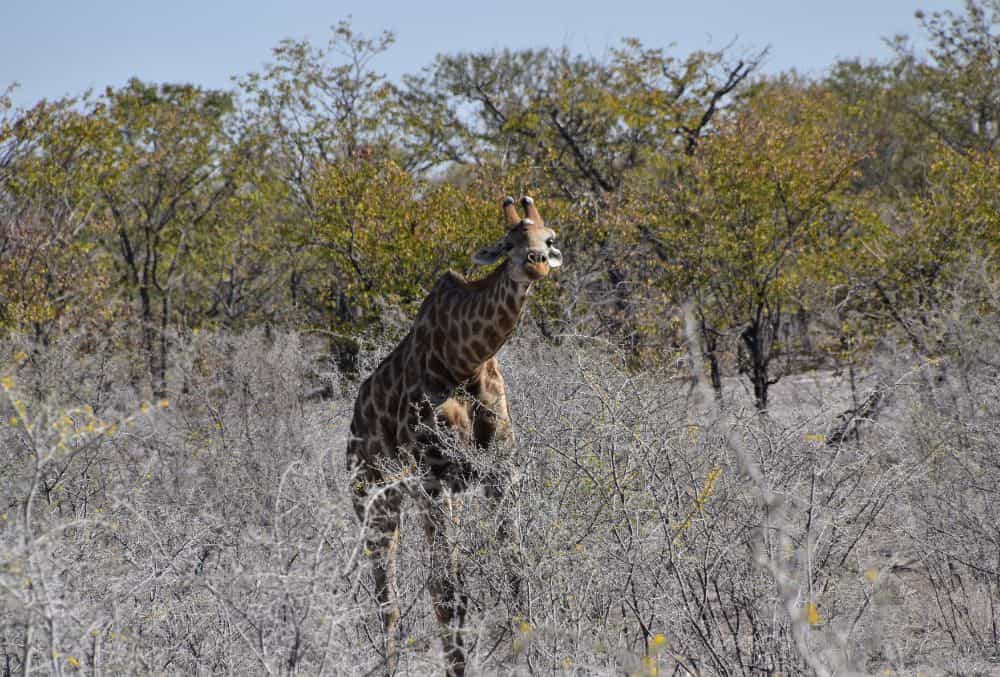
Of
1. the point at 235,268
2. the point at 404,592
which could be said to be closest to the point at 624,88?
the point at 235,268

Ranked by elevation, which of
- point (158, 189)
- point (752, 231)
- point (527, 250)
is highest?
point (158, 189)

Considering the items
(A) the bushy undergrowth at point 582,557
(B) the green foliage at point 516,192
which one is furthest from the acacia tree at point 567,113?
(A) the bushy undergrowth at point 582,557

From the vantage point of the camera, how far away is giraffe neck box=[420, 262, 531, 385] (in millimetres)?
6043

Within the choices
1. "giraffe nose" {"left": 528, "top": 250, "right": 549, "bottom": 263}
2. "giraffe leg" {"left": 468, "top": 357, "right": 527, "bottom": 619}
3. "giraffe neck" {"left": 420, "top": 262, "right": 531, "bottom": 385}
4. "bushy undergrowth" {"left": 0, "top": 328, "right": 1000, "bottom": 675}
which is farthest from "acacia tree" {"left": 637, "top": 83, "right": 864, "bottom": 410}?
"giraffe nose" {"left": 528, "top": 250, "right": 549, "bottom": 263}

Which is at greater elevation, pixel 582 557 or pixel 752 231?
pixel 752 231

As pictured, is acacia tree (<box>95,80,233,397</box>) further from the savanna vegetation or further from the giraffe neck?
the giraffe neck

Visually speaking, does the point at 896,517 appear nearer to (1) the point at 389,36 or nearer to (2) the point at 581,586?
(2) the point at 581,586

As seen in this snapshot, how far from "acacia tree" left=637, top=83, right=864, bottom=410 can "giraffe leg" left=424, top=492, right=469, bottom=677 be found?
7626mm

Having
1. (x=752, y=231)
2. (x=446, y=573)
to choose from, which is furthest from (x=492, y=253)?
(x=752, y=231)

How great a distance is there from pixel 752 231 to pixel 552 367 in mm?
5641

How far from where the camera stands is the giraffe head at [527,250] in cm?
573

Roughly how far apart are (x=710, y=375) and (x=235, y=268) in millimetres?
12274

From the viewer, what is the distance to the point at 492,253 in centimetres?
612

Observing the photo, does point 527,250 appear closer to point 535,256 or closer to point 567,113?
point 535,256
